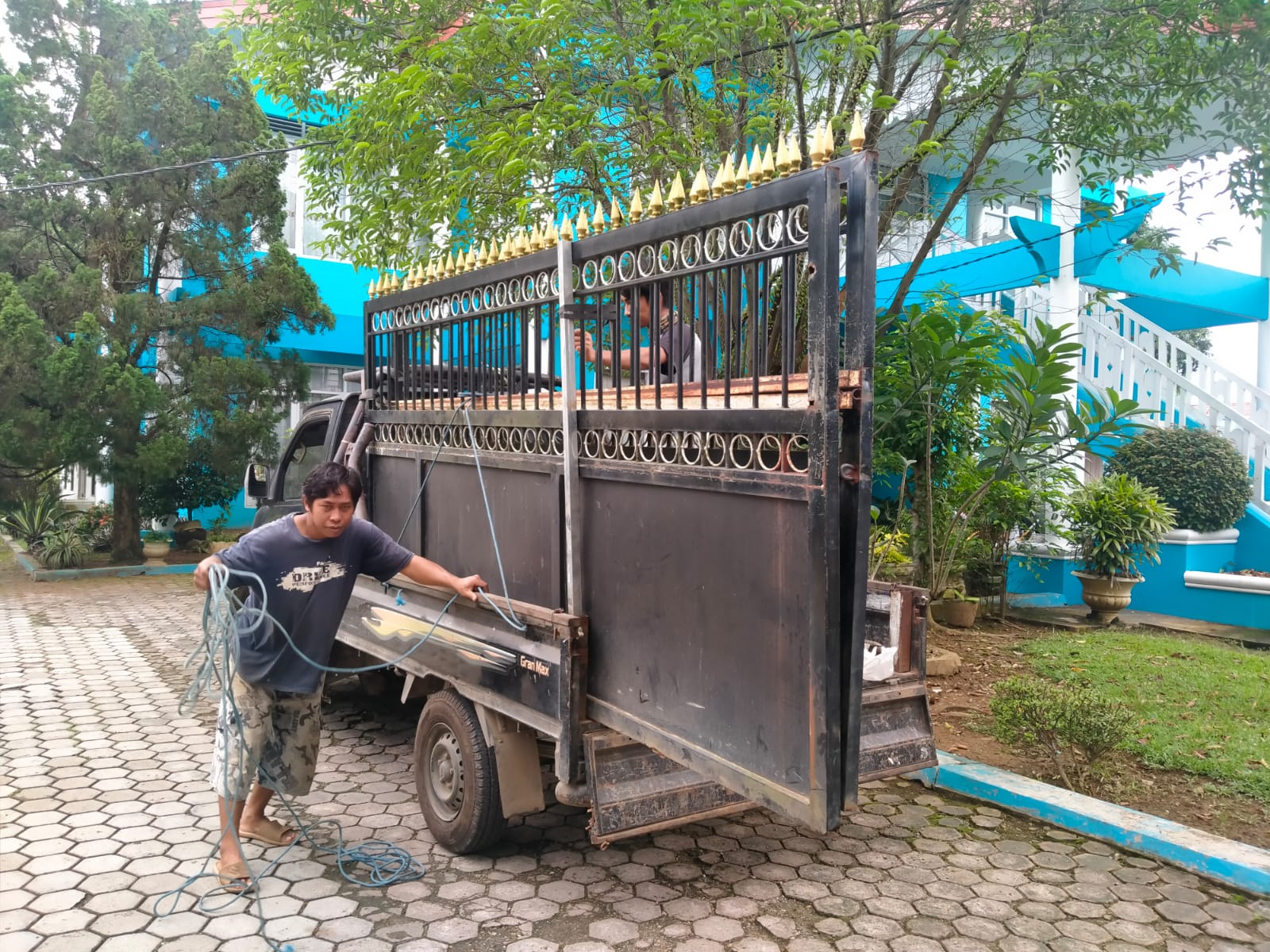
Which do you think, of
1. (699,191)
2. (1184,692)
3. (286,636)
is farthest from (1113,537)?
(286,636)

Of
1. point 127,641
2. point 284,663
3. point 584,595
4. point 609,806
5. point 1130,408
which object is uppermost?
point 1130,408

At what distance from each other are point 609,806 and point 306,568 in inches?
61.2

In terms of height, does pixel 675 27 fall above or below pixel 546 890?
above

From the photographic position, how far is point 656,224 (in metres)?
2.92

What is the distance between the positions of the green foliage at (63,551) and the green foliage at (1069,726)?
1223 centimetres

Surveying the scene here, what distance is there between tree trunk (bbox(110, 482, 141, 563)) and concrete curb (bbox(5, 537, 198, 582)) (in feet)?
0.70

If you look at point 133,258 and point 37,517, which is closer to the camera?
point 133,258

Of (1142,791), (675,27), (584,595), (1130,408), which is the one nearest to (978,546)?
(1130,408)

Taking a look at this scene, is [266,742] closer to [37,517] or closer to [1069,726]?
[1069,726]

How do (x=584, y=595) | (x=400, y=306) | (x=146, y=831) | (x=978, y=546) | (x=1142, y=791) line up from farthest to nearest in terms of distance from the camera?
(x=978, y=546) → (x=400, y=306) → (x=1142, y=791) → (x=146, y=831) → (x=584, y=595)

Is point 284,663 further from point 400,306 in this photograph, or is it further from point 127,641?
point 127,641

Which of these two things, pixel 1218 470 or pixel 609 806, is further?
pixel 1218 470

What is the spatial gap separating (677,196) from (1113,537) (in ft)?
21.3

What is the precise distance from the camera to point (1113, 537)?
7.83m
